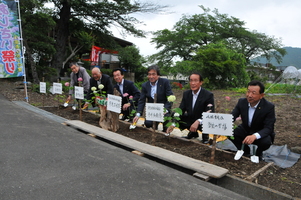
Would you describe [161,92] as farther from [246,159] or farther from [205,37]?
[205,37]

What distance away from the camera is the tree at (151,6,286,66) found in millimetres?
22547

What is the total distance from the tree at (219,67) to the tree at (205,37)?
6.21 meters

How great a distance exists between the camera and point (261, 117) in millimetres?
3238

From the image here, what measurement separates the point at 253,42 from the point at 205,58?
461 inches

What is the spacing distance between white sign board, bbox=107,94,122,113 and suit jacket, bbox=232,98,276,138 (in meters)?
2.07

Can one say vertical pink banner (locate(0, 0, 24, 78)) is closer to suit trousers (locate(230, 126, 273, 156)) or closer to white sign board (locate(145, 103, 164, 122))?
white sign board (locate(145, 103, 164, 122))

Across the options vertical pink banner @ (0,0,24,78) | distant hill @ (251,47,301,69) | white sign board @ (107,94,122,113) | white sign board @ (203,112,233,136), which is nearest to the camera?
white sign board @ (203,112,233,136)

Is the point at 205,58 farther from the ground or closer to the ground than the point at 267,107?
farther from the ground

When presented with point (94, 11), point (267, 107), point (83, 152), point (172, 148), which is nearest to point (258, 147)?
point (267, 107)

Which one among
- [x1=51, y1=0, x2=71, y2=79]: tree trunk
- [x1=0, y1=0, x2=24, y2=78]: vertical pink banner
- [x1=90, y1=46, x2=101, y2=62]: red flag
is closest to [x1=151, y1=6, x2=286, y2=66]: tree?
[x1=90, y1=46, x2=101, y2=62]: red flag

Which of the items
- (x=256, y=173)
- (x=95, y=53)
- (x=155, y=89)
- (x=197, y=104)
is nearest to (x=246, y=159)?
(x=256, y=173)

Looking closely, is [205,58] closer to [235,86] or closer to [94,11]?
[235,86]

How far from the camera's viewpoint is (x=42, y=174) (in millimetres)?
2596

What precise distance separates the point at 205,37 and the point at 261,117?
21.1 meters
